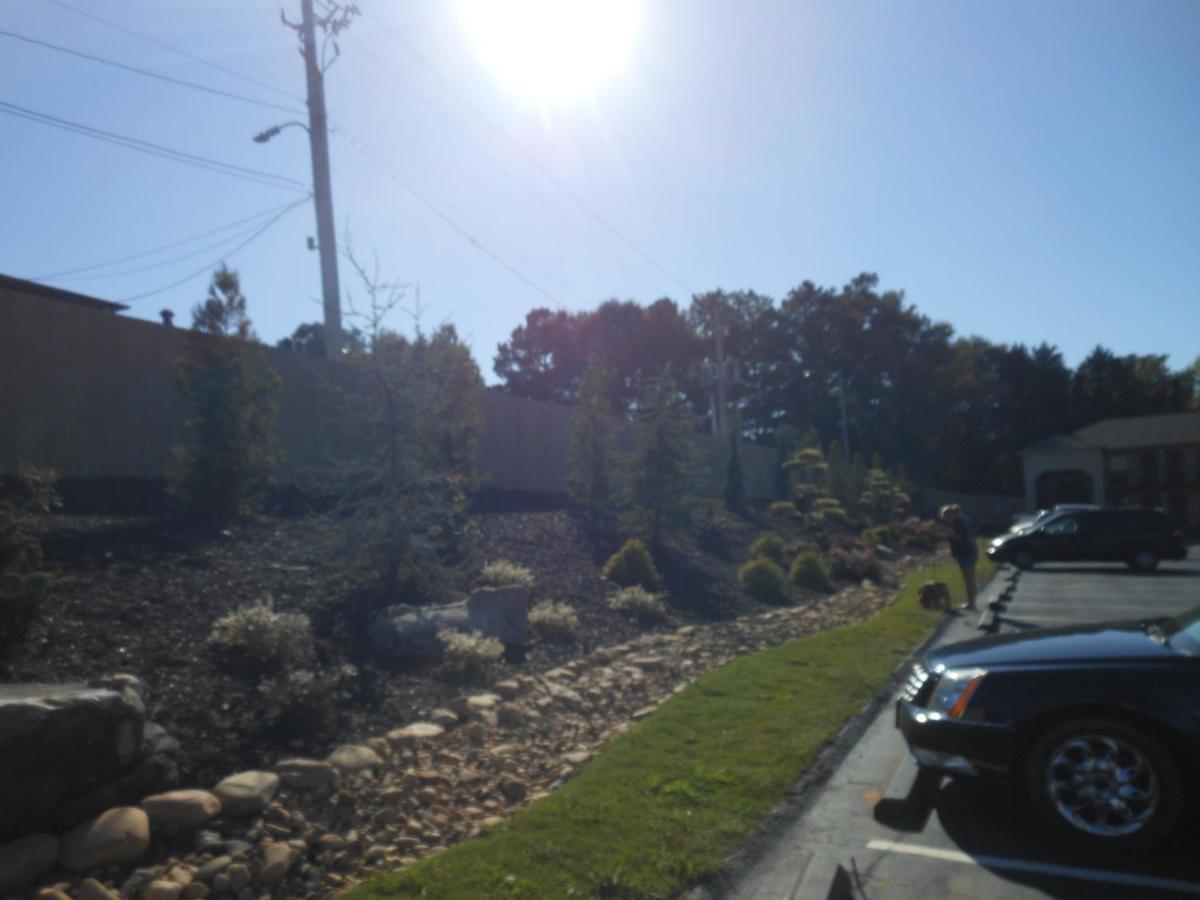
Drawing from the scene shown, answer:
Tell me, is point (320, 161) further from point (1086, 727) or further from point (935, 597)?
point (1086, 727)

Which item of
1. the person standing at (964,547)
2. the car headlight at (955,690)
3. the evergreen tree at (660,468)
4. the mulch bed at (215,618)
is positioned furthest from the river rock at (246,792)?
the evergreen tree at (660,468)

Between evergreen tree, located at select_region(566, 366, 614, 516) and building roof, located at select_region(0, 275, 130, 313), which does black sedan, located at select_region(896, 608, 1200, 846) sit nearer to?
evergreen tree, located at select_region(566, 366, 614, 516)

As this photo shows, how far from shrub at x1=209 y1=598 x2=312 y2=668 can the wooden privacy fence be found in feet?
18.3

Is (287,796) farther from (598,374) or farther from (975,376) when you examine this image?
(975,376)

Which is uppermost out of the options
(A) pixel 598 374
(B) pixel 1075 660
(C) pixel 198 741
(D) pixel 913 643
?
(A) pixel 598 374

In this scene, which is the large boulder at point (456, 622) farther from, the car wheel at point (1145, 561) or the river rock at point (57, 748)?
the car wheel at point (1145, 561)

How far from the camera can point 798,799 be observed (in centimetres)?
607

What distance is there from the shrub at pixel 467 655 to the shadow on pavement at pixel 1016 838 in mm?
3912

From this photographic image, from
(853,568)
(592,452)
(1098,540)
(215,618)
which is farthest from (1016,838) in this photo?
(1098,540)

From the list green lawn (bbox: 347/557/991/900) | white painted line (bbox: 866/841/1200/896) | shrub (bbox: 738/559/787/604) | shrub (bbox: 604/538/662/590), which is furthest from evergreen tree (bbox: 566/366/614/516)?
white painted line (bbox: 866/841/1200/896)

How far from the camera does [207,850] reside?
5027 mm

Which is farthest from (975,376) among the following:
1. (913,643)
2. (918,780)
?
(918,780)

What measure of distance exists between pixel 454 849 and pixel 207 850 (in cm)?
128

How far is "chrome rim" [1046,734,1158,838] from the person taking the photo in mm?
4945
